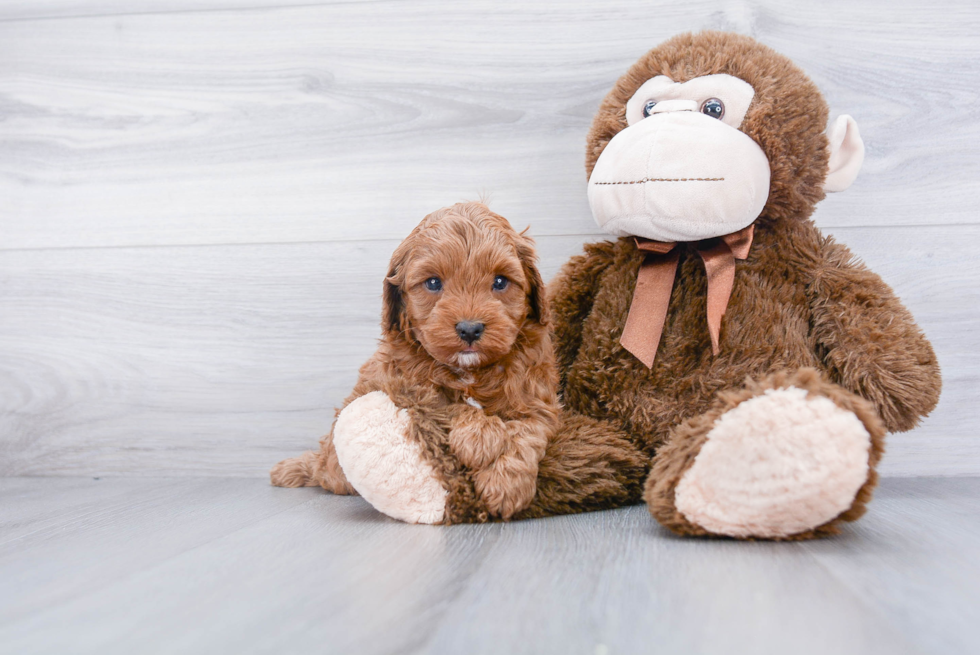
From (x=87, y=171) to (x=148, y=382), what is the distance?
496 millimetres

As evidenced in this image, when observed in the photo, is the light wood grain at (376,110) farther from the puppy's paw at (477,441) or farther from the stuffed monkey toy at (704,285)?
the puppy's paw at (477,441)

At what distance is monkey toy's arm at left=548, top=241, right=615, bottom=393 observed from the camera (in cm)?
121

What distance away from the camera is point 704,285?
3.64ft

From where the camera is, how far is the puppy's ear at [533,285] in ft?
3.39

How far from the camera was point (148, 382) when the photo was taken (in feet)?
5.02

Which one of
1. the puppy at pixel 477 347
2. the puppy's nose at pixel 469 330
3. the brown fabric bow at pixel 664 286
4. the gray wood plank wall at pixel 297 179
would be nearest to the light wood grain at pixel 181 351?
the gray wood plank wall at pixel 297 179

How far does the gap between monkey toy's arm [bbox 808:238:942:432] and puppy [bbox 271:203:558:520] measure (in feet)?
1.36

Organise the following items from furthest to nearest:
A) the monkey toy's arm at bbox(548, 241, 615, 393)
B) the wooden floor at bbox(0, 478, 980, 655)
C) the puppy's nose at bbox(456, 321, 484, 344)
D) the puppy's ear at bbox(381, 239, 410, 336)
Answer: the monkey toy's arm at bbox(548, 241, 615, 393), the puppy's ear at bbox(381, 239, 410, 336), the puppy's nose at bbox(456, 321, 484, 344), the wooden floor at bbox(0, 478, 980, 655)

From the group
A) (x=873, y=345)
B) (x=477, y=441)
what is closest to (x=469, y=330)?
(x=477, y=441)

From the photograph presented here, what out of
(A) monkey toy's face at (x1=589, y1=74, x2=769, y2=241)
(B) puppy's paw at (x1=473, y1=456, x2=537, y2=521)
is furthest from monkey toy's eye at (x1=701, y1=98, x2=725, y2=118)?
(B) puppy's paw at (x1=473, y1=456, x2=537, y2=521)

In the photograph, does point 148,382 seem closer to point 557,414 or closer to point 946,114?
point 557,414

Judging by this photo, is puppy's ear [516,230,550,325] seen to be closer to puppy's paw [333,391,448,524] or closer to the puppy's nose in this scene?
Result: the puppy's nose

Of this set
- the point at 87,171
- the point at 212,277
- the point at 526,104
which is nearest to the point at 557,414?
the point at 526,104

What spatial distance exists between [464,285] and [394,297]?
0.49ft
